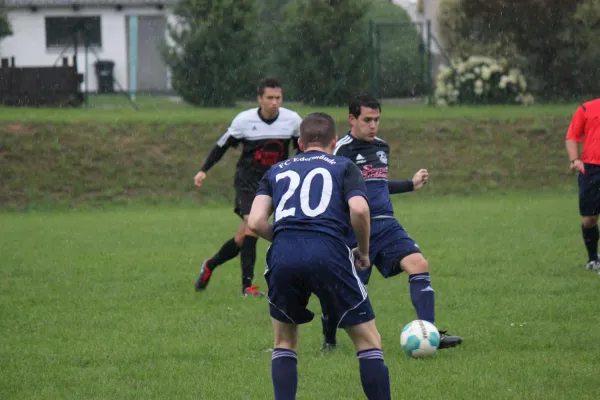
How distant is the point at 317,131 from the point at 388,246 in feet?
→ 7.21

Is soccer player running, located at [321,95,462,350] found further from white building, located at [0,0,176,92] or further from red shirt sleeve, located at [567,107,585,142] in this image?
white building, located at [0,0,176,92]

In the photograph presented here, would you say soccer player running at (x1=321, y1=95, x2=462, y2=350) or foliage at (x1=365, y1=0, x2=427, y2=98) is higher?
foliage at (x1=365, y1=0, x2=427, y2=98)

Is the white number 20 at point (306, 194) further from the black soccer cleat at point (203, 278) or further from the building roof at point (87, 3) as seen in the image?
the building roof at point (87, 3)

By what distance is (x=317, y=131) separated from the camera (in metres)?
5.46

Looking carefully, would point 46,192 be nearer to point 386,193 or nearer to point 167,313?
point 167,313

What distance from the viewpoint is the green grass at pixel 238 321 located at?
637 cm

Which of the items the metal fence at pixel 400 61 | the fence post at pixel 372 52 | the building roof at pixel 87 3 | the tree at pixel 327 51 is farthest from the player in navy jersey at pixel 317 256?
the building roof at pixel 87 3

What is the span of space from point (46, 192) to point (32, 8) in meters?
Answer: 19.9

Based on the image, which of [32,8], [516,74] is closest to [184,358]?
[516,74]

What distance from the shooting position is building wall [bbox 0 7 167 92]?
37281 mm

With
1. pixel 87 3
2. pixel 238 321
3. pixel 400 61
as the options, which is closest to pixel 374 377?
pixel 238 321

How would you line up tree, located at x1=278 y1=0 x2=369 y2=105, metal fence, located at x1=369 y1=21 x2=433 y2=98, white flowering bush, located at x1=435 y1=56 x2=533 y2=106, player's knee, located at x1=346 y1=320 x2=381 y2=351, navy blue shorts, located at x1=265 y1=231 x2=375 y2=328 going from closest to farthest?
1. navy blue shorts, located at x1=265 y1=231 x2=375 y2=328
2. player's knee, located at x1=346 y1=320 x2=381 y2=351
3. metal fence, located at x1=369 y1=21 x2=433 y2=98
4. tree, located at x1=278 y1=0 x2=369 y2=105
5. white flowering bush, located at x1=435 y1=56 x2=533 y2=106

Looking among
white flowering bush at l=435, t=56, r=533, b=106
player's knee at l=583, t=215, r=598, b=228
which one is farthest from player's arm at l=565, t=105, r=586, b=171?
white flowering bush at l=435, t=56, r=533, b=106

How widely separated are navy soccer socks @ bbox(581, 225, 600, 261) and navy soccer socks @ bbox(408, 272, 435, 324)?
4.12 m
